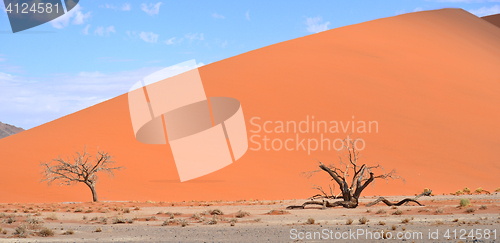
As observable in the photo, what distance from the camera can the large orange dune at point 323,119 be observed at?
26.0 metres

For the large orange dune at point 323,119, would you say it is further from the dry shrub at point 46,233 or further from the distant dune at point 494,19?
the distant dune at point 494,19

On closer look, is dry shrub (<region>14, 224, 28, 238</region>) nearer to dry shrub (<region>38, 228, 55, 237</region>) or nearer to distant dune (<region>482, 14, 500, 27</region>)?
dry shrub (<region>38, 228, 55, 237</region>)

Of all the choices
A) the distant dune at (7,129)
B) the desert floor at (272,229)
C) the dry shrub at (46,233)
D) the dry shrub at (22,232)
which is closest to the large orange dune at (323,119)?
the desert floor at (272,229)

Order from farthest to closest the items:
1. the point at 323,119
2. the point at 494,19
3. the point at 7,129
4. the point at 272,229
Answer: the point at 7,129
the point at 494,19
the point at 323,119
the point at 272,229

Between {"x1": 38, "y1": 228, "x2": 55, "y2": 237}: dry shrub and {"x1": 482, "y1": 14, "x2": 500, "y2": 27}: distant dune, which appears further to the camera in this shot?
{"x1": 482, "y1": 14, "x2": 500, "y2": 27}: distant dune

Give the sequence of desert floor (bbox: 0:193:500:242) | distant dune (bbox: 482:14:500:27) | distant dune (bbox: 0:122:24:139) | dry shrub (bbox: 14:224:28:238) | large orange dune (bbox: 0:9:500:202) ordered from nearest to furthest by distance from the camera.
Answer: desert floor (bbox: 0:193:500:242)
dry shrub (bbox: 14:224:28:238)
large orange dune (bbox: 0:9:500:202)
distant dune (bbox: 482:14:500:27)
distant dune (bbox: 0:122:24:139)

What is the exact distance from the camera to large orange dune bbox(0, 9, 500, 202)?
2602 centimetres

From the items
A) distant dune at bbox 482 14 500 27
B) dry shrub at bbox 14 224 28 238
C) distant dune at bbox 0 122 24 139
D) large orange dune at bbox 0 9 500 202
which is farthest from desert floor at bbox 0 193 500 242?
distant dune at bbox 0 122 24 139

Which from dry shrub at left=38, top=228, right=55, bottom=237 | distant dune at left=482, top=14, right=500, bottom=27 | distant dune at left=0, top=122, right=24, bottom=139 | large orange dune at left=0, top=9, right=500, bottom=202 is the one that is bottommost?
dry shrub at left=38, top=228, right=55, bottom=237

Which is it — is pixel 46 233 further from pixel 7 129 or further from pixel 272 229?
pixel 7 129

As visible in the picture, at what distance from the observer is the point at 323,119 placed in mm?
33406

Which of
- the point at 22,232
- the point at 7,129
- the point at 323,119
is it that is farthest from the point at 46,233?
the point at 7,129

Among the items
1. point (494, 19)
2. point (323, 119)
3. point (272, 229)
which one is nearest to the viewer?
point (272, 229)

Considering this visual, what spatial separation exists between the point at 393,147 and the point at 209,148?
12.9 m
